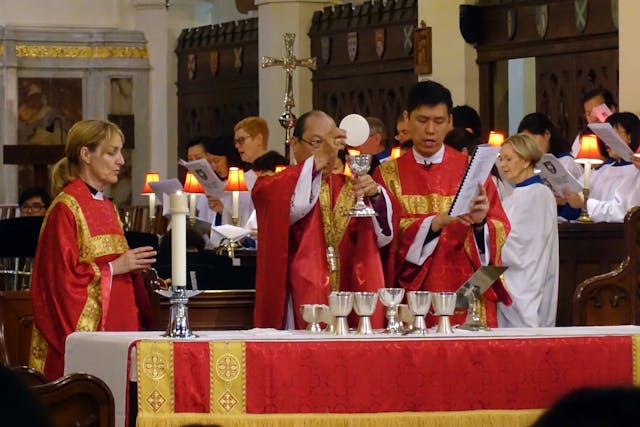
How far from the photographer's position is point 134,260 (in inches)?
213

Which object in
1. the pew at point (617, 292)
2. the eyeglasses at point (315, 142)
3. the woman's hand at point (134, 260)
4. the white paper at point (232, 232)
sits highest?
the eyeglasses at point (315, 142)

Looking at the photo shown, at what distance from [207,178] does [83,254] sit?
206 inches

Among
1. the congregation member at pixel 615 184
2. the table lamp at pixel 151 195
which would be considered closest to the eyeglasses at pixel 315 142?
the congregation member at pixel 615 184

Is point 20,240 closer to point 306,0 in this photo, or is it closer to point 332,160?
point 332,160

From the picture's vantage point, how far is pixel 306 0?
17.0 metres

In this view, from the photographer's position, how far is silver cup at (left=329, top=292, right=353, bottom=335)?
179 inches

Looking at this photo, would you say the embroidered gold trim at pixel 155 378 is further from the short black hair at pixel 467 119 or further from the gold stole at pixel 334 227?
the short black hair at pixel 467 119

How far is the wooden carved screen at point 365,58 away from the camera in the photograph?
50.8ft

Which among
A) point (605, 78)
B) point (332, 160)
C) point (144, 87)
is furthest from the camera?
point (144, 87)

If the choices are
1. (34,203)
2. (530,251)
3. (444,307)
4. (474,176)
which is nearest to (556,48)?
(34,203)

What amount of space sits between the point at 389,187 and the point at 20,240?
225 centimetres

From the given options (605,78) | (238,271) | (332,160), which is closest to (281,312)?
(332,160)

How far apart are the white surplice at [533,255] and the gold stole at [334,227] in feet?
8.23

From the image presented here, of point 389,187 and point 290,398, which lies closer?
point 290,398
